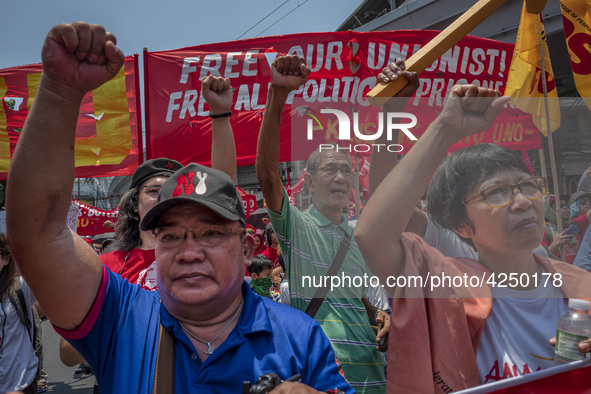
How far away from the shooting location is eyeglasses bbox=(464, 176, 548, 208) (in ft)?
4.64

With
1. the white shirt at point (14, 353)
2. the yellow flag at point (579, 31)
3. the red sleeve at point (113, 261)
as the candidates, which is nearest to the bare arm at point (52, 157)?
the red sleeve at point (113, 261)

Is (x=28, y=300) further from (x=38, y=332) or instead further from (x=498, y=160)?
(x=498, y=160)

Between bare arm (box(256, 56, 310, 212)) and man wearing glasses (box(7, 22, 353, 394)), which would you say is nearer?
man wearing glasses (box(7, 22, 353, 394))

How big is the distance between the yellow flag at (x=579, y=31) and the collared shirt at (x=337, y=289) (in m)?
2.15

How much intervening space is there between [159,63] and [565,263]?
144 inches

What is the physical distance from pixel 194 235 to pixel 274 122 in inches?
34.3

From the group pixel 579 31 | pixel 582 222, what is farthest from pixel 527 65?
pixel 582 222

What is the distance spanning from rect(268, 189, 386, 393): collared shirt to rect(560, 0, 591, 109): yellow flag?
7.07 feet

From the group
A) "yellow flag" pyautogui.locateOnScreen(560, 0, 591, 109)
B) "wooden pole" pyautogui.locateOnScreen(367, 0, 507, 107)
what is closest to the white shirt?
"wooden pole" pyautogui.locateOnScreen(367, 0, 507, 107)

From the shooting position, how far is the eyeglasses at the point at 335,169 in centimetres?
210

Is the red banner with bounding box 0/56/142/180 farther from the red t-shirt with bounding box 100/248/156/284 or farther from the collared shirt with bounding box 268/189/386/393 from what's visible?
the collared shirt with bounding box 268/189/386/393

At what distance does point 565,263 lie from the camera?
5.04 feet

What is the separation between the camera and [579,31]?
304cm

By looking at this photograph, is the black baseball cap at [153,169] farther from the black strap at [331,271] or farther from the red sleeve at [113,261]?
the black strap at [331,271]
